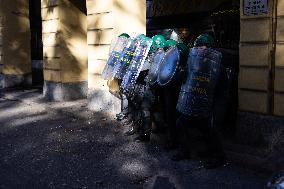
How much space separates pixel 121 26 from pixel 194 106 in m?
3.92

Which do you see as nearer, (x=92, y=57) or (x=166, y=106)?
(x=166, y=106)

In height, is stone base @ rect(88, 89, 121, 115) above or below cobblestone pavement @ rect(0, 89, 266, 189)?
above

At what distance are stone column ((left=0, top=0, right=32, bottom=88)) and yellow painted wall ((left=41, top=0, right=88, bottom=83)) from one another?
294cm

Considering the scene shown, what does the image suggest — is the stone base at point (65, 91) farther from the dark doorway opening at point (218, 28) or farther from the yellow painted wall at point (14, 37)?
the yellow painted wall at point (14, 37)

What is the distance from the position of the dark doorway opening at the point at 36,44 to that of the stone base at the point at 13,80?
0.75 m

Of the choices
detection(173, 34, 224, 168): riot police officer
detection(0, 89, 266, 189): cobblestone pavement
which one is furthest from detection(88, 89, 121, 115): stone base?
detection(173, 34, 224, 168): riot police officer

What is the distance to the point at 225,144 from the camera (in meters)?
5.68

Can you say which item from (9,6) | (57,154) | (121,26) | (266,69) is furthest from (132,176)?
(9,6)

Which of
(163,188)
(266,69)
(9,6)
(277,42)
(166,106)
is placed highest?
(9,6)

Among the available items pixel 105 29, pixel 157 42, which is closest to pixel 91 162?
pixel 157 42

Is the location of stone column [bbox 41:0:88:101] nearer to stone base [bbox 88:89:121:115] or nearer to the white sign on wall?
stone base [bbox 88:89:121:115]

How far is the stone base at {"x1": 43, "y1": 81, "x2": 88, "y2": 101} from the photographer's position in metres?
10.4

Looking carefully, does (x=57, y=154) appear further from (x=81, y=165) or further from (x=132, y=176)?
(x=132, y=176)

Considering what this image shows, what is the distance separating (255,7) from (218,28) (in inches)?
176
